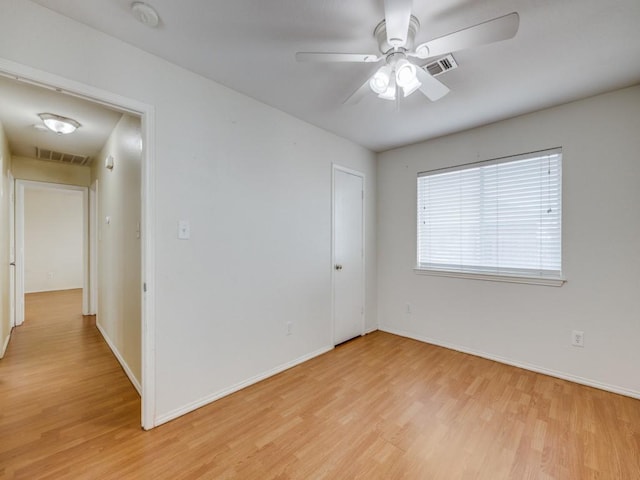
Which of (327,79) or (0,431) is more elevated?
(327,79)

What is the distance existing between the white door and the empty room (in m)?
0.03

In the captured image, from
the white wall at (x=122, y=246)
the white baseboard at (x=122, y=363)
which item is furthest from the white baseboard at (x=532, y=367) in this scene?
the white wall at (x=122, y=246)

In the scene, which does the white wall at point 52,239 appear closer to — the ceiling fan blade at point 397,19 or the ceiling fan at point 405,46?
the ceiling fan at point 405,46

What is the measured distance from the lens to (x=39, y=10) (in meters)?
1.46

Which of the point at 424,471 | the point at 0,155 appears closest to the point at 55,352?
the point at 0,155

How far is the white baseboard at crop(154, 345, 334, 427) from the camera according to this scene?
76.3 inches

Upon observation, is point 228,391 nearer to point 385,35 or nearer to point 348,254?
point 348,254

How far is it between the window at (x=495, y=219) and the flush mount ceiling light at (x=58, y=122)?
381 centimetres

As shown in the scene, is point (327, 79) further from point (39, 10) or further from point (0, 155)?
point (0, 155)

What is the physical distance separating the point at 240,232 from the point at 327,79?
4.56 ft

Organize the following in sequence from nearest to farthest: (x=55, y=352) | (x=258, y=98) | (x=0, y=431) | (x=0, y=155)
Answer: (x=0, y=431)
(x=258, y=98)
(x=0, y=155)
(x=55, y=352)

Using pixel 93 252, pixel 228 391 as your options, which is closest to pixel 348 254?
pixel 228 391

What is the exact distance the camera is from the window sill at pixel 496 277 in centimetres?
259

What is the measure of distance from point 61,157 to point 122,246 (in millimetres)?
2536
